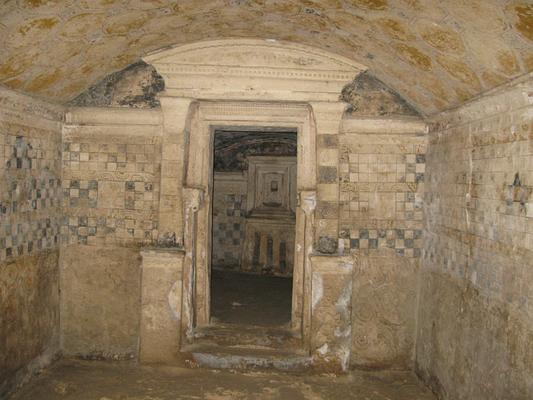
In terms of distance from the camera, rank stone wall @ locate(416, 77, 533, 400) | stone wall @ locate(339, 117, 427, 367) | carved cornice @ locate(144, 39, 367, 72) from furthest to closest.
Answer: stone wall @ locate(339, 117, 427, 367), carved cornice @ locate(144, 39, 367, 72), stone wall @ locate(416, 77, 533, 400)

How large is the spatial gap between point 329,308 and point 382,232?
0.88m

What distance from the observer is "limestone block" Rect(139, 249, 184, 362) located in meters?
4.39

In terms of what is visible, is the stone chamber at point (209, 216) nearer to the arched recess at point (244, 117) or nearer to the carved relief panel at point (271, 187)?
the arched recess at point (244, 117)

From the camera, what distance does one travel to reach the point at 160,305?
4414 millimetres

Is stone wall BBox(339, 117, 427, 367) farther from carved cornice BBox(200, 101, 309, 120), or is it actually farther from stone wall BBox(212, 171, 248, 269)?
stone wall BBox(212, 171, 248, 269)

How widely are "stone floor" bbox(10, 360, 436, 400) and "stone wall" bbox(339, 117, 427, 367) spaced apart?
12.0 inches

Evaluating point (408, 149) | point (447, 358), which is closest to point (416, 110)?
point (408, 149)

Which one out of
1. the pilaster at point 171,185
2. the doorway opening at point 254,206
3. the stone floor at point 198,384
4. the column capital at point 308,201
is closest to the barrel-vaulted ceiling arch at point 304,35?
the pilaster at point 171,185

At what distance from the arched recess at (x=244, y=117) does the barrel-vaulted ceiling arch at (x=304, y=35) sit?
0.19 meters

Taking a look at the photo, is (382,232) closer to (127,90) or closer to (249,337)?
(249,337)

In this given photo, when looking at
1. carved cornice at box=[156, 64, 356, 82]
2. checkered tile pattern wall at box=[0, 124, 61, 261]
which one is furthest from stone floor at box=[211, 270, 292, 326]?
carved cornice at box=[156, 64, 356, 82]

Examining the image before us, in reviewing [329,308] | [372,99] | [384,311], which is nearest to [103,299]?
[329,308]

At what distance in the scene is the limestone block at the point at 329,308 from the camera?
4387 mm

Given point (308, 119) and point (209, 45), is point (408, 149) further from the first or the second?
point (209, 45)
